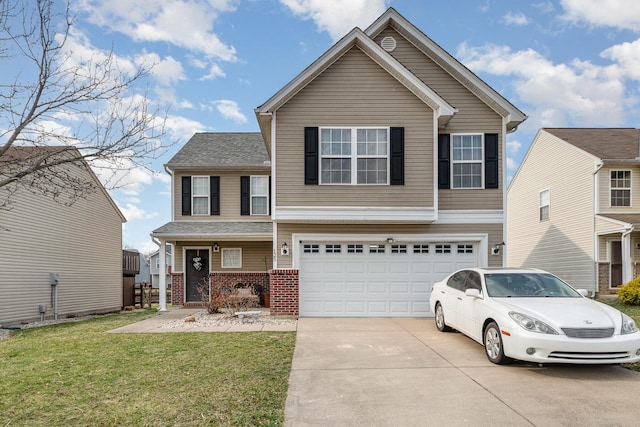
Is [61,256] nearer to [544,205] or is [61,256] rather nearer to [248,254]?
[248,254]

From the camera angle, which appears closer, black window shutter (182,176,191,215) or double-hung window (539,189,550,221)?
black window shutter (182,176,191,215)

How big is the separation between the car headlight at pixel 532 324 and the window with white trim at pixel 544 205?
17.4 m

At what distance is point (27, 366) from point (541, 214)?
71.3 ft

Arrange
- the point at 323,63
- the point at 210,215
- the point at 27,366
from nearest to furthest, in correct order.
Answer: the point at 27,366, the point at 323,63, the point at 210,215

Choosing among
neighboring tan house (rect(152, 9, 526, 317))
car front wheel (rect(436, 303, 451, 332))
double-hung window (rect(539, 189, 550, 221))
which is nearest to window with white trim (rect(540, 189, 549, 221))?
double-hung window (rect(539, 189, 550, 221))

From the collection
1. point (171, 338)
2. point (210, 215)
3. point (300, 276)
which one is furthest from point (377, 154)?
point (210, 215)

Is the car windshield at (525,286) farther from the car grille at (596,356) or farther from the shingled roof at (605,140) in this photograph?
the shingled roof at (605,140)

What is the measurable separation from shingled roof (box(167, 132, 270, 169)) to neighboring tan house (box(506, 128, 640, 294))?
1319 cm

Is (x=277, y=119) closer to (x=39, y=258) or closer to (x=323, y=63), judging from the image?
(x=323, y=63)

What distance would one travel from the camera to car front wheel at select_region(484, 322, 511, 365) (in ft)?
21.9

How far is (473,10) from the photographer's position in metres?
12.6

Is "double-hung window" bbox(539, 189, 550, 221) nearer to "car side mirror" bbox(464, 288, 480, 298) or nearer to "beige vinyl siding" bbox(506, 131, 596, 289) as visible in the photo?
"beige vinyl siding" bbox(506, 131, 596, 289)

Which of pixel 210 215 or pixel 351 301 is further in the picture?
pixel 210 215

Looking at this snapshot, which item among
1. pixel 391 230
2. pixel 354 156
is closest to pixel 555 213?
pixel 391 230
